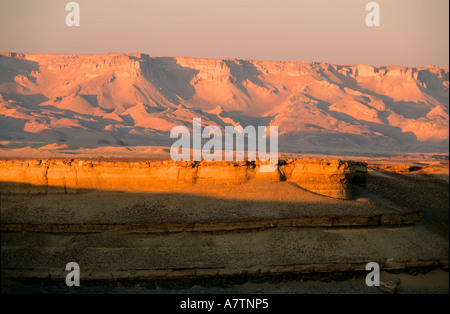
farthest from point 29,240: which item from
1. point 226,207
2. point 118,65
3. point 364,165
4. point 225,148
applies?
point 118,65

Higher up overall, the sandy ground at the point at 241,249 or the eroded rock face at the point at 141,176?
the eroded rock face at the point at 141,176

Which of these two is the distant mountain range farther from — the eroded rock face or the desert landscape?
the desert landscape

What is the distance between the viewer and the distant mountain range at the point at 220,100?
232 feet

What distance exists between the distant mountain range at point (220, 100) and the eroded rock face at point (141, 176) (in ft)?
132

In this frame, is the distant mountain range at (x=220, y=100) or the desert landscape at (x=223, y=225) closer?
the desert landscape at (x=223, y=225)

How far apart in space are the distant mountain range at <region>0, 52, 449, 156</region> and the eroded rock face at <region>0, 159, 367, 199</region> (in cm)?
4032

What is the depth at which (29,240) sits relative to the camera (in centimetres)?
1380

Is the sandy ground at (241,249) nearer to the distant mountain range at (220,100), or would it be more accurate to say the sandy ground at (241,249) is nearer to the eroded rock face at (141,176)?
the eroded rock face at (141,176)

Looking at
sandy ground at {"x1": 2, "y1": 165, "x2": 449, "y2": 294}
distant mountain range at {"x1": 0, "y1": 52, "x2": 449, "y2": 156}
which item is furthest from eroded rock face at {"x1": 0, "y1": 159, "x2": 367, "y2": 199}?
distant mountain range at {"x1": 0, "y1": 52, "x2": 449, "y2": 156}

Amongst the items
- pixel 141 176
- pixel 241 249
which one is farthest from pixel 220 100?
Result: pixel 241 249

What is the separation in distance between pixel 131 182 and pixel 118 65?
266 ft

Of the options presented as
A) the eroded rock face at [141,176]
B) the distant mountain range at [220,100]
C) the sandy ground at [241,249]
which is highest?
the distant mountain range at [220,100]

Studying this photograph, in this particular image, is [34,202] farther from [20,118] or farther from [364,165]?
[20,118]

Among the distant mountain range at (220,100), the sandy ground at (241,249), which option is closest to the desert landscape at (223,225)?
the sandy ground at (241,249)
